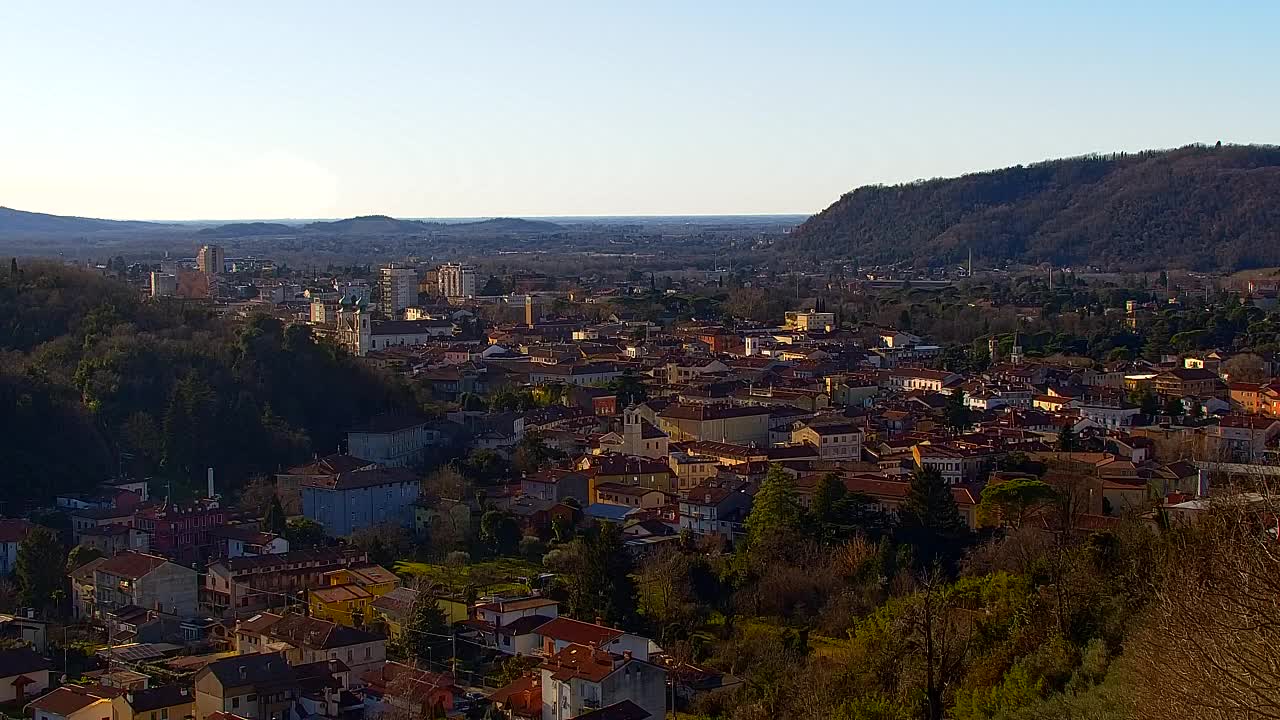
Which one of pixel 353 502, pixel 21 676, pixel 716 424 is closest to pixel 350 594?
pixel 21 676

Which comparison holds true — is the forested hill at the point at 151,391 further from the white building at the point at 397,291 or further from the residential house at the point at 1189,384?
the white building at the point at 397,291

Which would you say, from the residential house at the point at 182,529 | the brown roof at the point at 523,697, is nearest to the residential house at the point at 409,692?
the brown roof at the point at 523,697

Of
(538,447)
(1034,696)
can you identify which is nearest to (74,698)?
(1034,696)

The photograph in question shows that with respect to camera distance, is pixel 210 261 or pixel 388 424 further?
pixel 210 261

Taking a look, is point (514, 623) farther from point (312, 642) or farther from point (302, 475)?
point (302, 475)

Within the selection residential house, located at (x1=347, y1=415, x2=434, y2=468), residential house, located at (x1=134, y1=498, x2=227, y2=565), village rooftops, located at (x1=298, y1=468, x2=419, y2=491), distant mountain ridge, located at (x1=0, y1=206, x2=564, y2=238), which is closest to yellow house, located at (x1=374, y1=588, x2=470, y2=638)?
residential house, located at (x1=134, y1=498, x2=227, y2=565)

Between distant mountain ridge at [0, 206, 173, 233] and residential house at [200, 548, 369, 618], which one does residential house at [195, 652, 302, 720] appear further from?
distant mountain ridge at [0, 206, 173, 233]

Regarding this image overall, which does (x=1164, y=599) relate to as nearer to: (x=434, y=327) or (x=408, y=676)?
(x=408, y=676)
